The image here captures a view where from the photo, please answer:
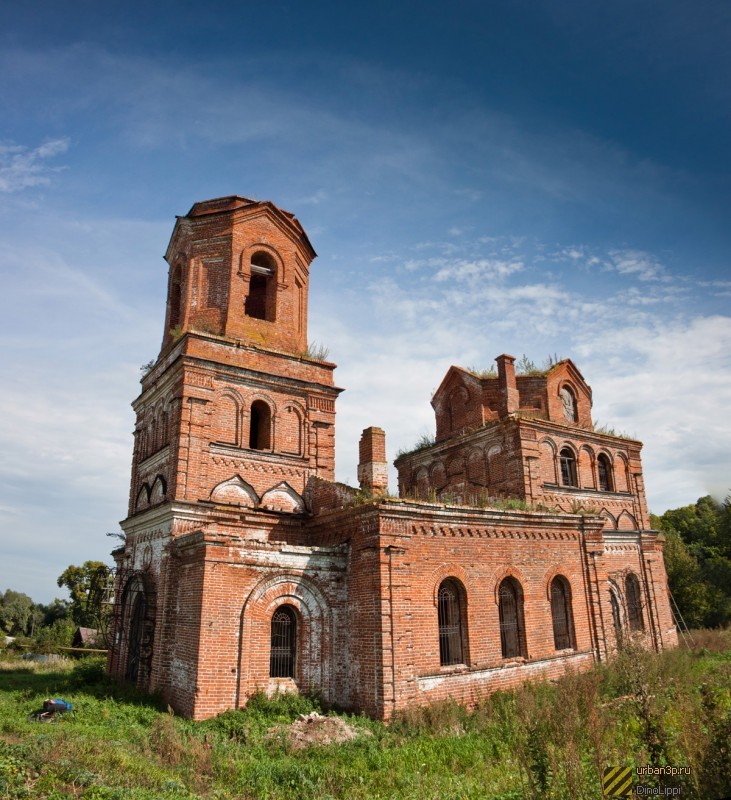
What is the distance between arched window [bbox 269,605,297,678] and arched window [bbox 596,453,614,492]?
48.1 ft

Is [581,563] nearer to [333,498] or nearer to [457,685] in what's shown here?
[457,685]

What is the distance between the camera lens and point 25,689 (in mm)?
15086

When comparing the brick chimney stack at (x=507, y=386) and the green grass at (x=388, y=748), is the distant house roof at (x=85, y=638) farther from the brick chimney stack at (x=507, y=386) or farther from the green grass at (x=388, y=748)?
the brick chimney stack at (x=507, y=386)

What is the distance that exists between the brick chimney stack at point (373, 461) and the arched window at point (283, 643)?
3.49 m

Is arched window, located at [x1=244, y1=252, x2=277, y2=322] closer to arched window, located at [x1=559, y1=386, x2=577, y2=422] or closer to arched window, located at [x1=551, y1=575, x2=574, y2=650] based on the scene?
arched window, located at [x1=551, y1=575, x2=574, y2=650]

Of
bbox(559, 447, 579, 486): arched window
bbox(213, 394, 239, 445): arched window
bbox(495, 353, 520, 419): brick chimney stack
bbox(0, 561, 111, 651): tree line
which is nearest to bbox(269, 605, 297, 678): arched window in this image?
bbox(213, 394, 239, 445): arched window

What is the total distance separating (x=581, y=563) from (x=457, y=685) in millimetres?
6059

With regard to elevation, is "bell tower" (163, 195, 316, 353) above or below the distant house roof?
above

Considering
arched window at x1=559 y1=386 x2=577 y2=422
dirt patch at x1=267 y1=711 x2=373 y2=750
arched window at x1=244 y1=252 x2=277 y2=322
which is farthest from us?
arched window at x1=559 y1=386 x2=577 y2=422

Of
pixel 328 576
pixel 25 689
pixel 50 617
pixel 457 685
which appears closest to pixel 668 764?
pixel 457 685

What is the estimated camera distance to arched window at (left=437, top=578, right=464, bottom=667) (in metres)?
13.8

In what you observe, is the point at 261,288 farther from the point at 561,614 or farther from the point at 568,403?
the point at 561,614

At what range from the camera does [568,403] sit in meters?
23.3

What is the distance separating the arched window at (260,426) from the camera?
1684 cm
